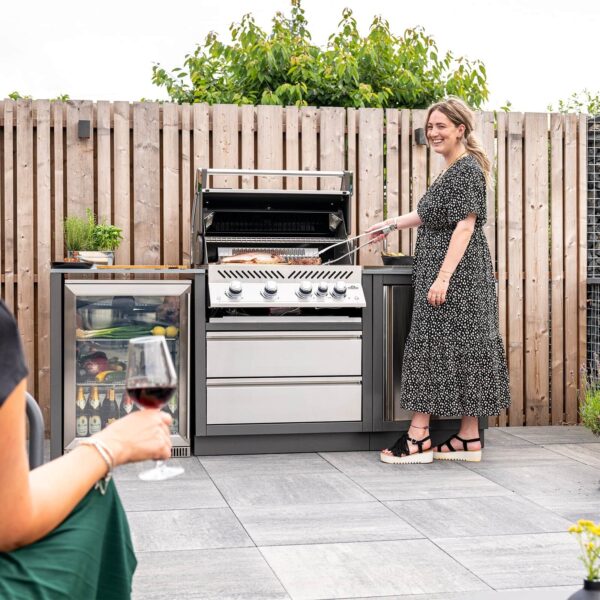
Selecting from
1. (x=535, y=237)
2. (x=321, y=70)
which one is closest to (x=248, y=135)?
(x=535, y=237)

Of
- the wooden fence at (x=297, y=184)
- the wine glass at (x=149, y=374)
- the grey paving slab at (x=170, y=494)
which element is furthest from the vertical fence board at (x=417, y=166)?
the wine glass at (x=149, y=374)

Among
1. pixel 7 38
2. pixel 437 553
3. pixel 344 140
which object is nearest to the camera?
pixel 437 553

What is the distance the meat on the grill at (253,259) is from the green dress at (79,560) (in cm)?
355

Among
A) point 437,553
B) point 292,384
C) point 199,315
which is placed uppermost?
point 199,315

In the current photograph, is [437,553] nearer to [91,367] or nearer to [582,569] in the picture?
[582,569]

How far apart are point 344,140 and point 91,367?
218 cm

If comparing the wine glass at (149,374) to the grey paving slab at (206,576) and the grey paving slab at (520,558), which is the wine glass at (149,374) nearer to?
the grey paving slab at (206,576)

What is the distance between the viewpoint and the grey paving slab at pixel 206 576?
2736 millimetres

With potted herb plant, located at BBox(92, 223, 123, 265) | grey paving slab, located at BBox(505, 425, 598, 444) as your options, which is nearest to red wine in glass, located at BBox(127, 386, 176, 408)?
potted herb plant, located at BBox(92, 223, 123, 265)

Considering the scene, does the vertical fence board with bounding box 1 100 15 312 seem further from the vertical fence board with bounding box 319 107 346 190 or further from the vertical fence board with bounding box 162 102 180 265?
the vertical fence board with bounding box 319 107 346 190

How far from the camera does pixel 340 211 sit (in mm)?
5332

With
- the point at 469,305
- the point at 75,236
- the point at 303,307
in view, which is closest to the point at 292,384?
the point at 303,307

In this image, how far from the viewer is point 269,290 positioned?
16.0ft

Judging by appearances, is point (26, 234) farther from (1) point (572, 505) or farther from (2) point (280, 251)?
(1) point (572, 505)
